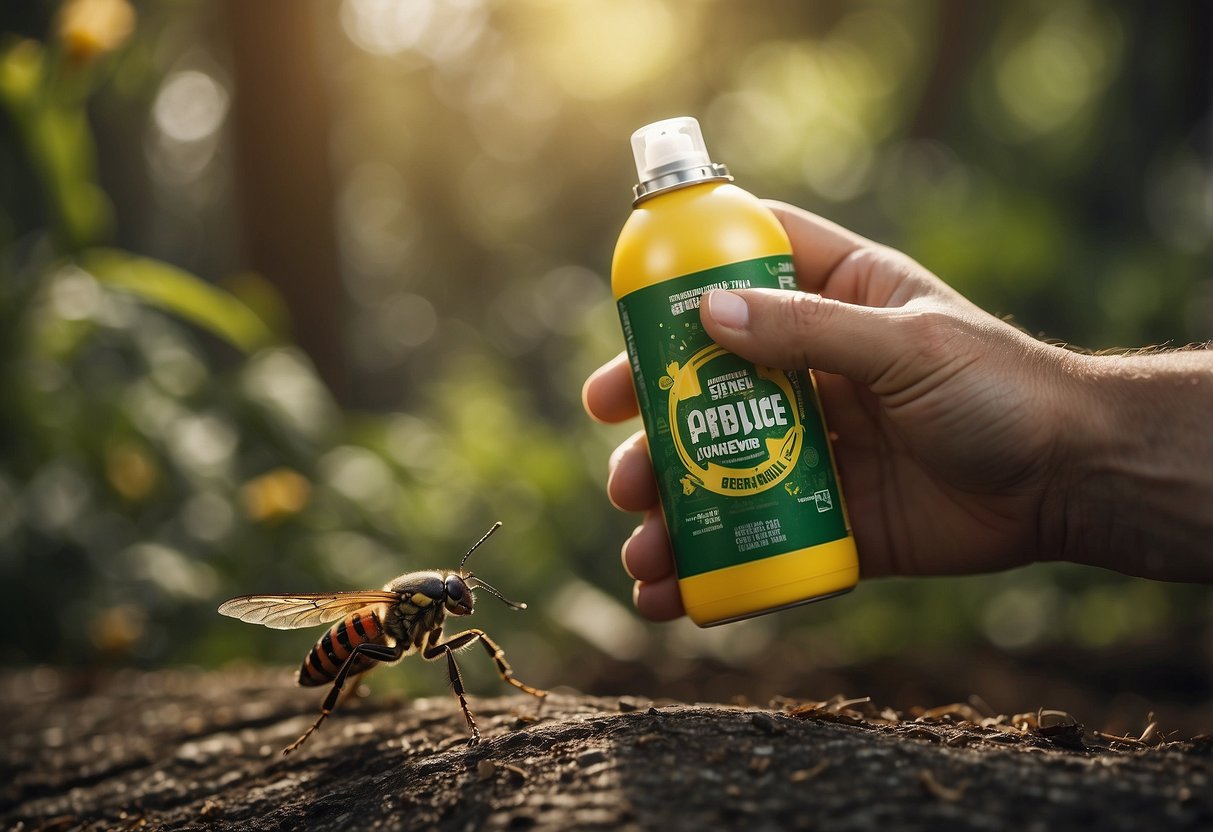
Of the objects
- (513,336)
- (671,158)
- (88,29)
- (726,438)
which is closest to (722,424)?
(726,438)

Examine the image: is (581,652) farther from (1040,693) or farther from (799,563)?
(799,563)

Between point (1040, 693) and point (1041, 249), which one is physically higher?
point (1041, 249)

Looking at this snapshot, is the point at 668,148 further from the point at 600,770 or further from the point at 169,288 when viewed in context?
the point at 169,288

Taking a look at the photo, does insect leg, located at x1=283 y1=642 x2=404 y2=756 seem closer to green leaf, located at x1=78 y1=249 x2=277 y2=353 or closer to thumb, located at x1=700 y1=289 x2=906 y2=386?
thumb, located at x1=700 y1=289 x2=906 y2=386

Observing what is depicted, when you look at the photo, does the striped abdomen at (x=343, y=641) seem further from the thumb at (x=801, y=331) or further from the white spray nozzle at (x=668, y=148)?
the white spray nozzle at (x=668, y=148)

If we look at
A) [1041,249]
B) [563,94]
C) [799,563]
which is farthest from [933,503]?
[563,94]

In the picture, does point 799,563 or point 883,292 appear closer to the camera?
point 799,563

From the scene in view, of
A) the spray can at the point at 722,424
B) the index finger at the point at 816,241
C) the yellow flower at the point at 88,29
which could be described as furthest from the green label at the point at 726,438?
the yellow flower at the point at 88,29
